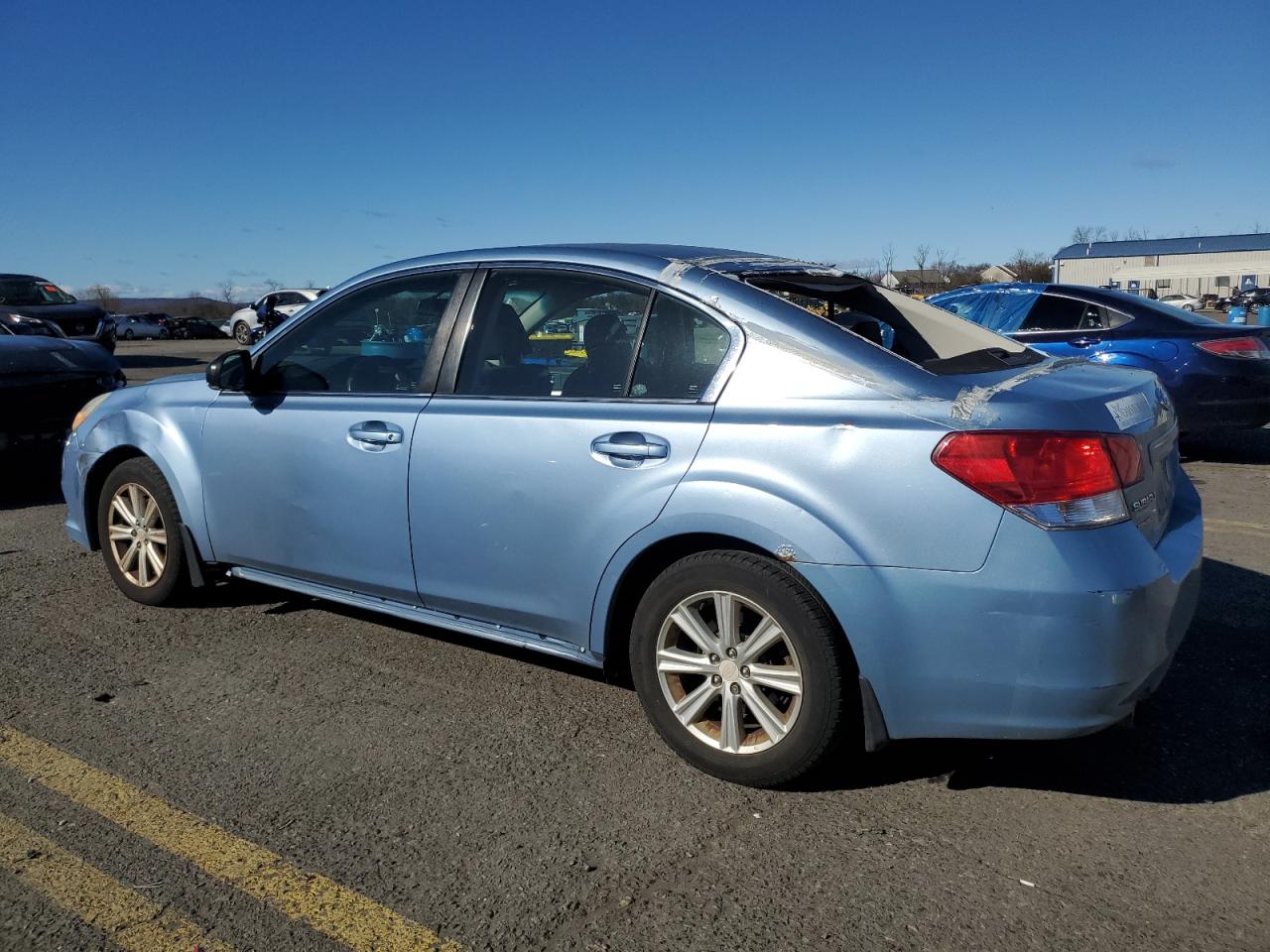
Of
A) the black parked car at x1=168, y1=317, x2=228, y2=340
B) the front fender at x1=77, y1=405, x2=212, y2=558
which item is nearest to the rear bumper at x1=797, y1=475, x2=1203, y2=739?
the front fender at x1=77, y1=405, x2=212, y2=558

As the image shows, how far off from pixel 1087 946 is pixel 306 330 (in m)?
3.59

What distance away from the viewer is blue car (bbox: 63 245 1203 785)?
110 inches

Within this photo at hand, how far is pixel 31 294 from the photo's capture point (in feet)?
64.4

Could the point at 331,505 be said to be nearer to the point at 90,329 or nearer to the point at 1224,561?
the point at 1224,561

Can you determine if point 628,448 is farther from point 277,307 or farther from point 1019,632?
point 277,307

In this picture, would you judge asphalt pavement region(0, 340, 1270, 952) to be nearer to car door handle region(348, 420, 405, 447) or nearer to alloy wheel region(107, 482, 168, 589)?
alloy wheel region(107, 482, 168, 589)

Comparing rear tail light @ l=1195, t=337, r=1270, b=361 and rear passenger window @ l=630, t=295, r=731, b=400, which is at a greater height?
rear passenger window @ l=630, t=295, r=731, b=400

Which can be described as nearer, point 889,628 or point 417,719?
point 889,628

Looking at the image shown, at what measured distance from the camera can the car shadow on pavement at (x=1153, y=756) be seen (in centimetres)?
321

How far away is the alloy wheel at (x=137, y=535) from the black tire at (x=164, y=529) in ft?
0.05

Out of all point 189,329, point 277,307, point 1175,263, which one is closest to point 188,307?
point 189,329

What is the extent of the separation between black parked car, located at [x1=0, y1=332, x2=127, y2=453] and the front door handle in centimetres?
604

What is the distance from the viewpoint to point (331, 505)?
13.5ft

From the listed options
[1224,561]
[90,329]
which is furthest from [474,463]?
[90,329]
